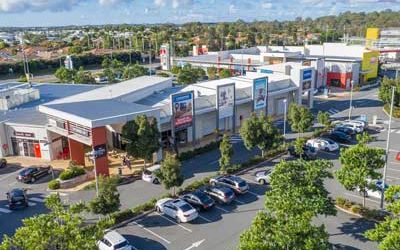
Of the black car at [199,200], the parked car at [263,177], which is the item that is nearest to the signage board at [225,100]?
the parked car at [263,177]

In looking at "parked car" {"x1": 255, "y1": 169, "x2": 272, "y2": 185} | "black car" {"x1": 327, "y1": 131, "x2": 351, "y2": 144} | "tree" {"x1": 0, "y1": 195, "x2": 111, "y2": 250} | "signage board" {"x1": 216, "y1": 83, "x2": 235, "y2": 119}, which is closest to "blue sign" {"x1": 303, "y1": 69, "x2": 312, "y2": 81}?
"black car" {"x1": 327, "y1": 131, "x2": 351, "y2": 144}

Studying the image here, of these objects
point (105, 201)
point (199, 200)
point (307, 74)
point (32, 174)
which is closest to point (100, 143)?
point (32, 174)

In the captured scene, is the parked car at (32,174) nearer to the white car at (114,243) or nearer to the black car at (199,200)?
the black car at (199,200)

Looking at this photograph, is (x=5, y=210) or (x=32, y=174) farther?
(x=32, y=174)

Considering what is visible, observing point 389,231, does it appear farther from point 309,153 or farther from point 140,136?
point 140,136

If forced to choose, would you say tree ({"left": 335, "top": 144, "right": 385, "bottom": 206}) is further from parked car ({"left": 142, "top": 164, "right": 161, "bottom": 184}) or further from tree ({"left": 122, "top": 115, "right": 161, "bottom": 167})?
tree ({"left": 122, "top": 115, "right": 161, "bottom": 167})

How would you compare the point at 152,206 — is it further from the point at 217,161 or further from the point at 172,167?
the point at 217,161
